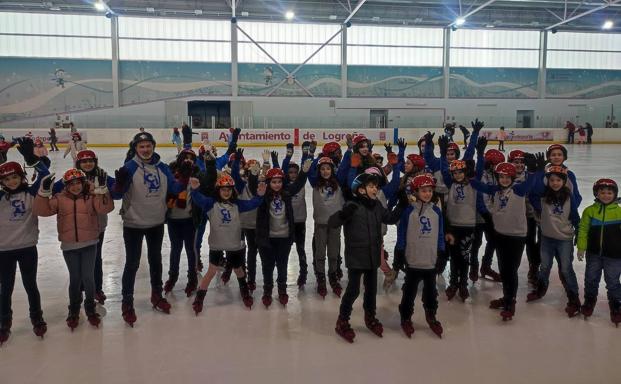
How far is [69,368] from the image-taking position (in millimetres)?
3715

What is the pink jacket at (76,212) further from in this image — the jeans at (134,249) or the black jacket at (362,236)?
the black jacket at (362,236)

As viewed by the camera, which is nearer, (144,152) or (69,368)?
(69,368)

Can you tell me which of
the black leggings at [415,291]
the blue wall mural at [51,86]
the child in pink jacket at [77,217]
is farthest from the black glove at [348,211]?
the blue wall mural at [51,86]

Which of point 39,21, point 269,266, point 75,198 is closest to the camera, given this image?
point 75,198

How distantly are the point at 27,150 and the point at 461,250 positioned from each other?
4378 millimetres

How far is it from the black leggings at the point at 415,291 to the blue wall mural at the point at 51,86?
1333 inches

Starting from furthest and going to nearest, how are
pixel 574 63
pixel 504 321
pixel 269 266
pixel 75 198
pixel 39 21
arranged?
pixel 574 63, pixel 39 21, pixel 269 266, pixel 504 321, pixel 75 198

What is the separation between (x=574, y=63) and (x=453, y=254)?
1570 inches

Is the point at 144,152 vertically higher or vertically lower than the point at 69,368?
higher

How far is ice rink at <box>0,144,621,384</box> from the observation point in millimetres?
3637

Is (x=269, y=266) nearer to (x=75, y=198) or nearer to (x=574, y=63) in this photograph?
(x=75, y=198)

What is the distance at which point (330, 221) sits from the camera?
13.6 feet

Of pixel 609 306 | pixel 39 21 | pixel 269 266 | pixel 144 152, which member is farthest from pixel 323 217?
pixel 39 21

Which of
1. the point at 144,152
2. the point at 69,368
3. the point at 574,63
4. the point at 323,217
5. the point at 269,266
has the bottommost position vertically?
the point at 69,368
